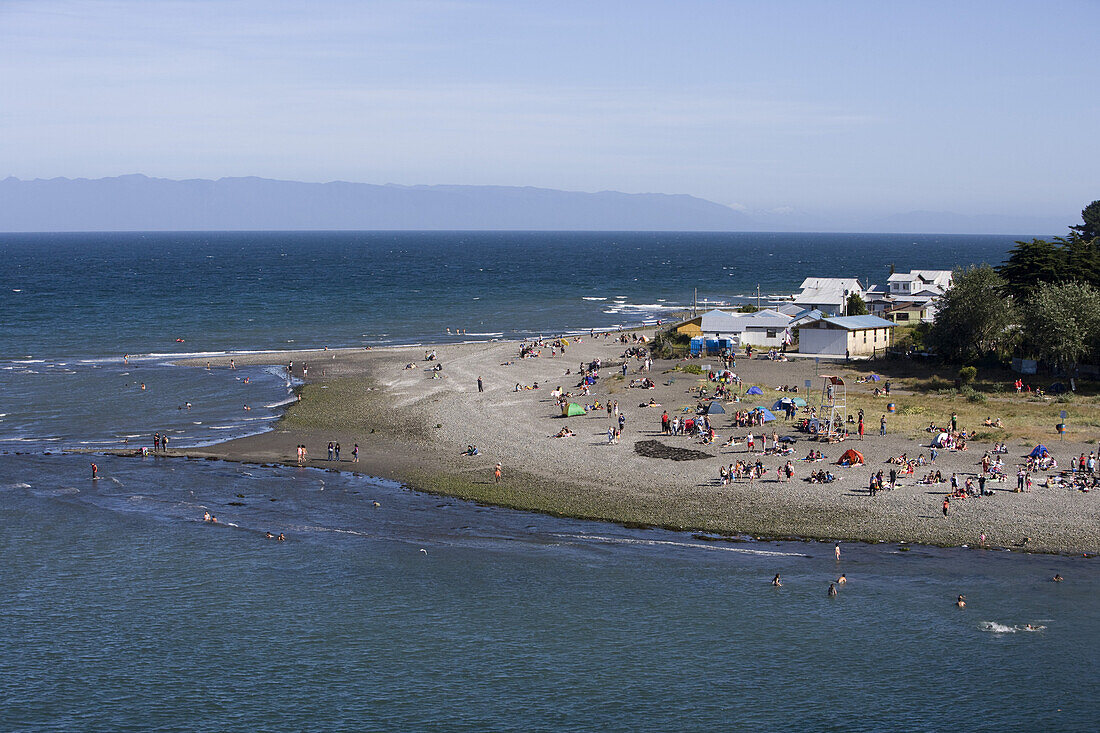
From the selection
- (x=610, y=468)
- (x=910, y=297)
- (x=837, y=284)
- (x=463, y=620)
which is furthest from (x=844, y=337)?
(x=463, y=620)

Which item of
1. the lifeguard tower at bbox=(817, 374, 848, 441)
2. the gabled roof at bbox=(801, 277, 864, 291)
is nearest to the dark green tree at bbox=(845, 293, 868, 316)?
the gabled roof at bbox=(801, 277, 864, 291)

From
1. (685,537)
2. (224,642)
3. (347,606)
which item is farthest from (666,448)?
(224,642)

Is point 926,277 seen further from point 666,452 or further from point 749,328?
point 666,452

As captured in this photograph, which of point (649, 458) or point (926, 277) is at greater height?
point (926, 277)

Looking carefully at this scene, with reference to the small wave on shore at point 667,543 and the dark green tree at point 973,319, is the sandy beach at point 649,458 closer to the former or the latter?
the small wave on shore at point 667,543

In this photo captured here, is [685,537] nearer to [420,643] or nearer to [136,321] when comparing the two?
[420,643]

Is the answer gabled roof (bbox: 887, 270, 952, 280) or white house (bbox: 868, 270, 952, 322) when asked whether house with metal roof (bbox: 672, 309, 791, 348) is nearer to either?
A: white house (bbox: 868, 270, 952, 322)
